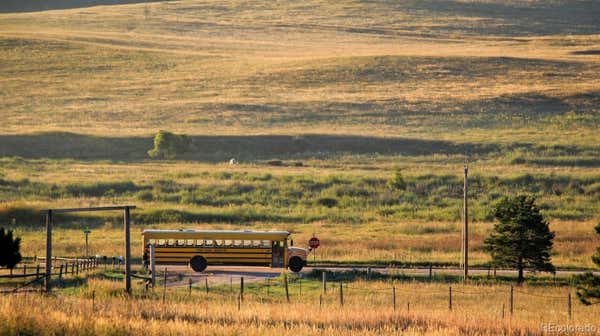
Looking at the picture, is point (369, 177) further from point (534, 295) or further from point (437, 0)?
point (437, 0)

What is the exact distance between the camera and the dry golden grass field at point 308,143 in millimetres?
29478

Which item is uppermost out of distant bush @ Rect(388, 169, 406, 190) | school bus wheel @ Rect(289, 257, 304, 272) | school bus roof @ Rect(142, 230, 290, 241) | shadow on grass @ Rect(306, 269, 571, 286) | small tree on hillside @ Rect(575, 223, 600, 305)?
distant bush @ Rect(388, 169, 406, 190)

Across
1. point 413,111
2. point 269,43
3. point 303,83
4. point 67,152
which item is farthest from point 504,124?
point 269,43

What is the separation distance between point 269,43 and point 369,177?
284ft

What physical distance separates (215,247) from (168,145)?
1766 inches

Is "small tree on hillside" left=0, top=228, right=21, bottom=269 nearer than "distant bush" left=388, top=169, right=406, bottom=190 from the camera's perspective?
Yes

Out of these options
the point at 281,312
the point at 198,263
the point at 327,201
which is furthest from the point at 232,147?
the point at 281,312

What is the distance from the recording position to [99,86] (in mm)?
121438

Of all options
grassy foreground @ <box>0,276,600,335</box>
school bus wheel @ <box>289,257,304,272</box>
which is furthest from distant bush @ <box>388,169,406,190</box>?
grassy foreground @ <box>0,276,600,335</box>

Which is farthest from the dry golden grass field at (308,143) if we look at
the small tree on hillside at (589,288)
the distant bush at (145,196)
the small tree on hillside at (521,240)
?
the small tree on hillside at (521,240)

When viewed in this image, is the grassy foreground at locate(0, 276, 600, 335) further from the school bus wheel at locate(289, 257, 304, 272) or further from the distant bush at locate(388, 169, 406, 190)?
the distant bush at locate(388, 169, 406, 190)

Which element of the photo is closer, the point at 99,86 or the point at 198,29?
the point at 99,86

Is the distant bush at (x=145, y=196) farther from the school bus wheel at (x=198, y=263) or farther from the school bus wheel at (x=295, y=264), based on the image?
the school bus wheel at (x=295, y=264)

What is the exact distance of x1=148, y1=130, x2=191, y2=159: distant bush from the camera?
8662cm
